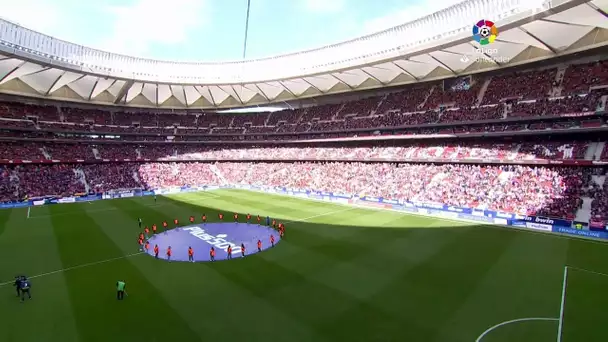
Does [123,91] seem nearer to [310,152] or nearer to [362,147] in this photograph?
[310,152]

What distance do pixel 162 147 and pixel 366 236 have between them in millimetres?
46606

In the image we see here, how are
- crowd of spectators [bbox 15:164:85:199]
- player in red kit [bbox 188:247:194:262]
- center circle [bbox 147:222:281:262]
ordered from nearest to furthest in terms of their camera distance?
player in red kit [bbox 188:247:194:262]
center circle [bbox 147:222:281:262]
crowd of spectators [bbox 15:164:85:199]

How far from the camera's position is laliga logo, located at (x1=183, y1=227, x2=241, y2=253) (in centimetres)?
2183

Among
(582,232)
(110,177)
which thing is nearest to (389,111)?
(582,232)

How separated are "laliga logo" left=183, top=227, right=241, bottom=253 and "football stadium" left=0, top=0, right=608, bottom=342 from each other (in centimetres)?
26

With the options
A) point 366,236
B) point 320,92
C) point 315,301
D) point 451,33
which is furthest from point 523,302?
point 320,92

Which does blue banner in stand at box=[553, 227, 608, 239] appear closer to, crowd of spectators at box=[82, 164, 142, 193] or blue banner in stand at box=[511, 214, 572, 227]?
blue banner in stand at box=[511, 214, 572, 227]

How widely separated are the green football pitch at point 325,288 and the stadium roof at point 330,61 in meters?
15.7

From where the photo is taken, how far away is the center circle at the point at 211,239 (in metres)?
20.7

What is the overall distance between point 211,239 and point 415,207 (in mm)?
19380

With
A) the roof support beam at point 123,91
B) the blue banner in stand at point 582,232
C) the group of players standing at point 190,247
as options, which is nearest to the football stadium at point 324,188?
the blue banner in stand at point 582,232

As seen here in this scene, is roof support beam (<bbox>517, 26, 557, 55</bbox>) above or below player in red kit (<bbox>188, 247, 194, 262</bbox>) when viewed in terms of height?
above

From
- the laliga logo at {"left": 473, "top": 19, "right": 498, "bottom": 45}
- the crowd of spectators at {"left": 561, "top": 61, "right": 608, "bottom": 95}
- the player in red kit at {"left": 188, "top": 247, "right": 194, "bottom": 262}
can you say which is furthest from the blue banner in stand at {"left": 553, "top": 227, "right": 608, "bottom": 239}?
the player in red kit at {"left": 188, "top": 247, "right": 194, "bottom": 262}

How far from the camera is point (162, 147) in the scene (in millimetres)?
59000
